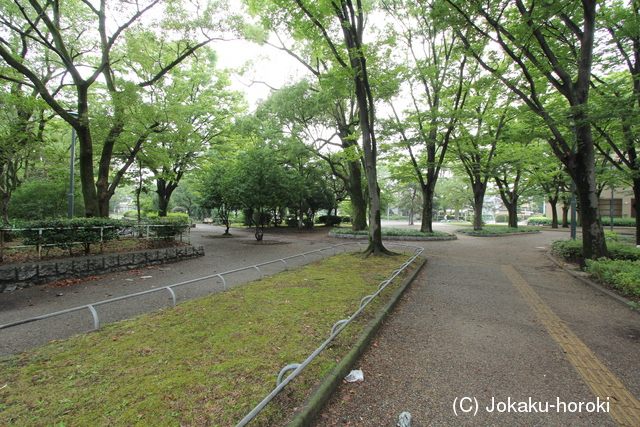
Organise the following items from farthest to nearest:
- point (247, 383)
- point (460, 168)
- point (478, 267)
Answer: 1. point (460, 168)
2. point (478, 267)
3. point (247, 383)

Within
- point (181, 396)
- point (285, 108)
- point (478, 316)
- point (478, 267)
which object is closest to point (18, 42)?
point (285, 108)

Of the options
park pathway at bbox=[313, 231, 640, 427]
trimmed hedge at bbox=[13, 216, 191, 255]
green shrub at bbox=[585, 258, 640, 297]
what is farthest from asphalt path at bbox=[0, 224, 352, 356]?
green shrub at bbox=[585, 258, 640, 297]

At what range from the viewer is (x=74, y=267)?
6.66m

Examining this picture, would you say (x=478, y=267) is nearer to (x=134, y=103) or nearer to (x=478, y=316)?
(x=478, y=316)

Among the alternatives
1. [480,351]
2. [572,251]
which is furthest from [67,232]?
[572,251]

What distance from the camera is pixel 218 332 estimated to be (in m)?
3.65

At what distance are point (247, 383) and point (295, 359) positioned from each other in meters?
0.59

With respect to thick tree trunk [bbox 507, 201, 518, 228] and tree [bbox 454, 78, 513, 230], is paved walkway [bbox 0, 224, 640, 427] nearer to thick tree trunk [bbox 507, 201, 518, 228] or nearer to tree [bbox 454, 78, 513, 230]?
tree [bbox 454, 78, 513, 230]

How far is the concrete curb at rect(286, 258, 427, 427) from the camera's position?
2214 mm

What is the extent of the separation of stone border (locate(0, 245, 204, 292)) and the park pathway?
6.83m

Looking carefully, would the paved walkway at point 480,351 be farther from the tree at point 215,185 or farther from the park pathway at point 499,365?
the tree at point 215,185

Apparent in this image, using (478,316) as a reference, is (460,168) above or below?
above

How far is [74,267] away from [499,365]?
324 inches

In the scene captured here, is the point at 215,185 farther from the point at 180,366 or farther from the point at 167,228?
the point at 180,366
